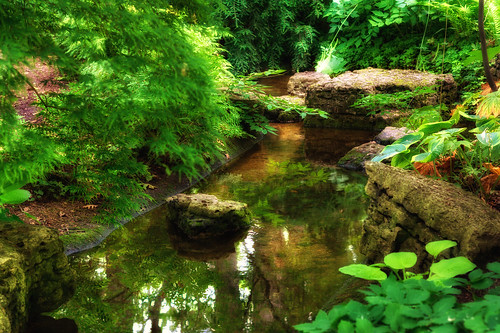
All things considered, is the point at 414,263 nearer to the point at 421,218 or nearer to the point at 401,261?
the point at 401,261

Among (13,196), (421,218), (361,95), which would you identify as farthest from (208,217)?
(361,95)

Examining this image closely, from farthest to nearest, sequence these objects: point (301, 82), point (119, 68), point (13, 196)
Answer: point (301, 82) < point (13, 196) < point (119, 68)

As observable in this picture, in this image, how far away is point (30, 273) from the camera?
263 centimetres

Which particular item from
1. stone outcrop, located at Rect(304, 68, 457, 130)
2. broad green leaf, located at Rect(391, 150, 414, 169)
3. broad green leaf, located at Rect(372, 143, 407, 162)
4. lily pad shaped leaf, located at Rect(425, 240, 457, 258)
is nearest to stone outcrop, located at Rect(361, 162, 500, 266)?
broad green leaf, located at Rect(372, 143, 407, 162)

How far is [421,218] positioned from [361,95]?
15.1 ft

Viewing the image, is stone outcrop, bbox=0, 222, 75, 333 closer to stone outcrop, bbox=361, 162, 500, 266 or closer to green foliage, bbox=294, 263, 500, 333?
green foliage, bbox=294, 263, 500, 333

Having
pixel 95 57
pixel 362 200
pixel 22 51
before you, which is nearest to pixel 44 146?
pixel 95 57

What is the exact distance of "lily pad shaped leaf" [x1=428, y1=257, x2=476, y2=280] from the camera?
→ 1.86 m

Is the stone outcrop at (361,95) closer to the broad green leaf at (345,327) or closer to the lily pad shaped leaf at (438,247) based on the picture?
the lily pad shaped leaf at (438,247)

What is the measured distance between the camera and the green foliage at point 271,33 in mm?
10102

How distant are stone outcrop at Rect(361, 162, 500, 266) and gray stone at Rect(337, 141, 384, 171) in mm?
2283

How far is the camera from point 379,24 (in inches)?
353

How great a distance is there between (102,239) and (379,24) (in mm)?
7102

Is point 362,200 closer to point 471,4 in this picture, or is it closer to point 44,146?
point 44,146
